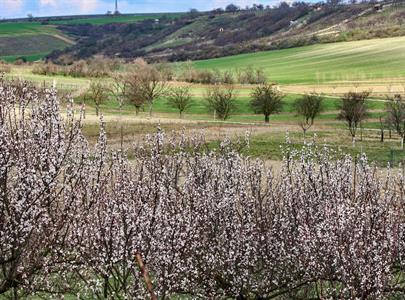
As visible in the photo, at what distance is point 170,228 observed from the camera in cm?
938

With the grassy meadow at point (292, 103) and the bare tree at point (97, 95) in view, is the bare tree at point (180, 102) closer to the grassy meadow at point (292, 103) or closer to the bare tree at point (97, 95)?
the grassy meadow at point (292, 103)

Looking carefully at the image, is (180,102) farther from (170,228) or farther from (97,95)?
(170,228)

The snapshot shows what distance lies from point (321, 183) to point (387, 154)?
30.8m

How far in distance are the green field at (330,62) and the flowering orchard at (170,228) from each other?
100 m

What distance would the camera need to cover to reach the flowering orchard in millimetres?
9305

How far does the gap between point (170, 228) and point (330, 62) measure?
405 ft

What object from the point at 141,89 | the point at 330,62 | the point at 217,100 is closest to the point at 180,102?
the point at 217,100

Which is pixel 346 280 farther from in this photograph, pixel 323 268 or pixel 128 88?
pixel 128 88

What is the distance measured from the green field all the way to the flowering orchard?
100 m

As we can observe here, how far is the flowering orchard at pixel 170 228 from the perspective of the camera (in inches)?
366

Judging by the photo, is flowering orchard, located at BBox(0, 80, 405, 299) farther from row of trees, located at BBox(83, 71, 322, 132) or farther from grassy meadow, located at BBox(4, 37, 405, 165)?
row of trees, located at BBox(83, 71, 322, 132)

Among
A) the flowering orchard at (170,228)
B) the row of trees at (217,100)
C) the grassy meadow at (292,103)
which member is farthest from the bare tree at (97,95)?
the flowering orchard at (170,228)

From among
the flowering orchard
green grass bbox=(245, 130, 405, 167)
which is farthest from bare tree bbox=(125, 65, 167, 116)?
the flowering orchard

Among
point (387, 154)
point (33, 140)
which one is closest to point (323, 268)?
point (33, 140)
